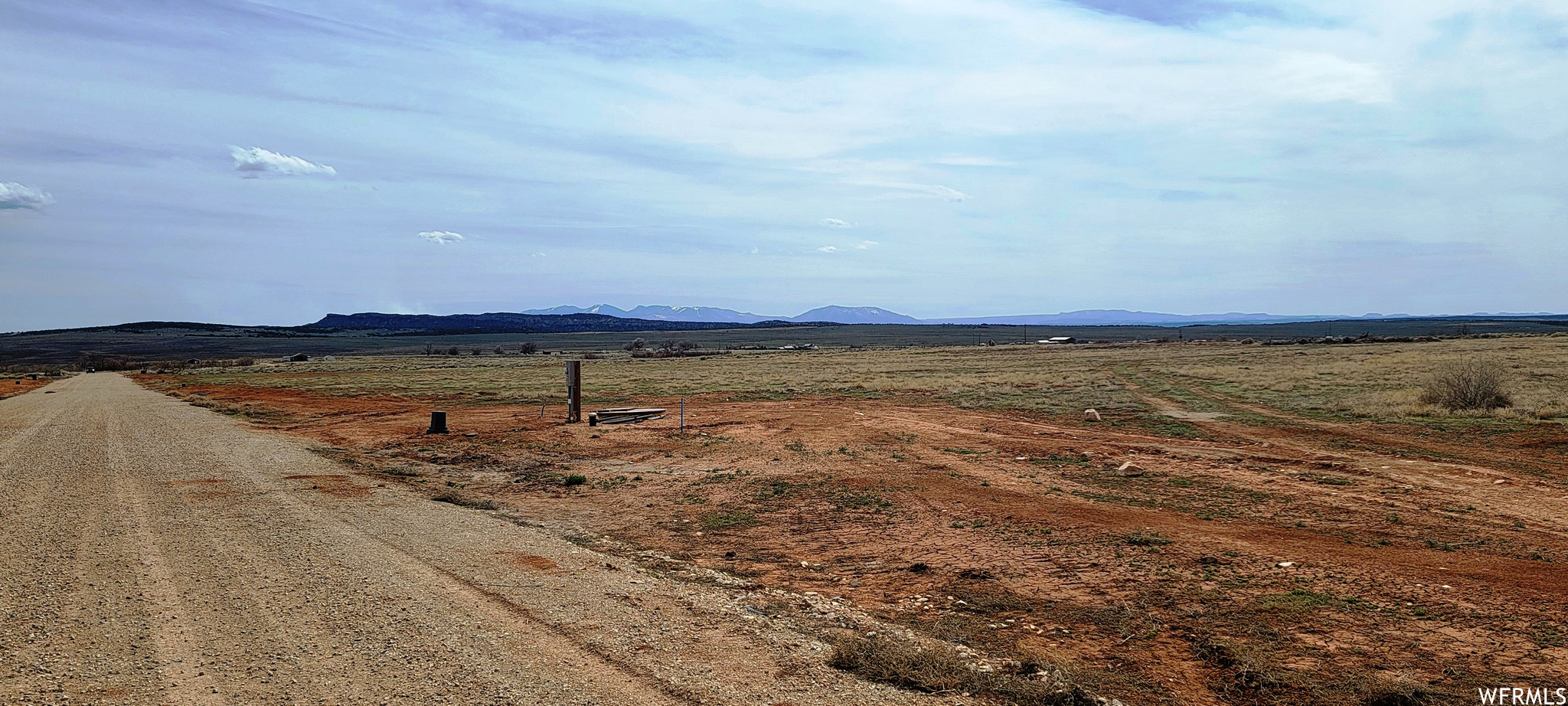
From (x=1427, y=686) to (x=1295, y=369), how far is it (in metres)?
41.4

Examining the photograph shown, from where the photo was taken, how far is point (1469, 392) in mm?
22516

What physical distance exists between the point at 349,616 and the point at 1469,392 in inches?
1066

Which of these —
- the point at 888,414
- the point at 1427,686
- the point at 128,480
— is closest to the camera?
the point at 1427,686

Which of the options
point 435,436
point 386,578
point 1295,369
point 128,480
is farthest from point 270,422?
point 1295,369

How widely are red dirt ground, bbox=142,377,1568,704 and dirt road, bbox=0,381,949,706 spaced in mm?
1162

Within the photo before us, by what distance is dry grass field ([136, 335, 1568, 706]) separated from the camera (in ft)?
19.3

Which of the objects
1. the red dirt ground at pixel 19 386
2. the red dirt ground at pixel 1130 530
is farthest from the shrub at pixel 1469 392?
the red dirt ground at pixel 19 386

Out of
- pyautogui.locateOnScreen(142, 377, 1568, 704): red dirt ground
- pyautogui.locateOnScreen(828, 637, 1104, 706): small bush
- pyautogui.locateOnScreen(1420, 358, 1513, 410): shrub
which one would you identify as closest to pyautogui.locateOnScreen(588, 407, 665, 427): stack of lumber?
pyautogui.locateOnScreen(142, 377, 1568, 704): red dirt ground

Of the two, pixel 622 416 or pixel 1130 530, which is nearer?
pixel 1130 530

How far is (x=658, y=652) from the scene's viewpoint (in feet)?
19.5

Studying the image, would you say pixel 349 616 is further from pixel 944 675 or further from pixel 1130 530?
pixel 1130 530

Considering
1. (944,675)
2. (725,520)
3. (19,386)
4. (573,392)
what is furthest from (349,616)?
(19,386)

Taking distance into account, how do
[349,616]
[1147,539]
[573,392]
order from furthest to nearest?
1. [573,392]
2. [1147,539]
3. [349,616]

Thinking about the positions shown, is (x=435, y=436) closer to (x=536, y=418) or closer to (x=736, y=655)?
(x=536, y=418)
